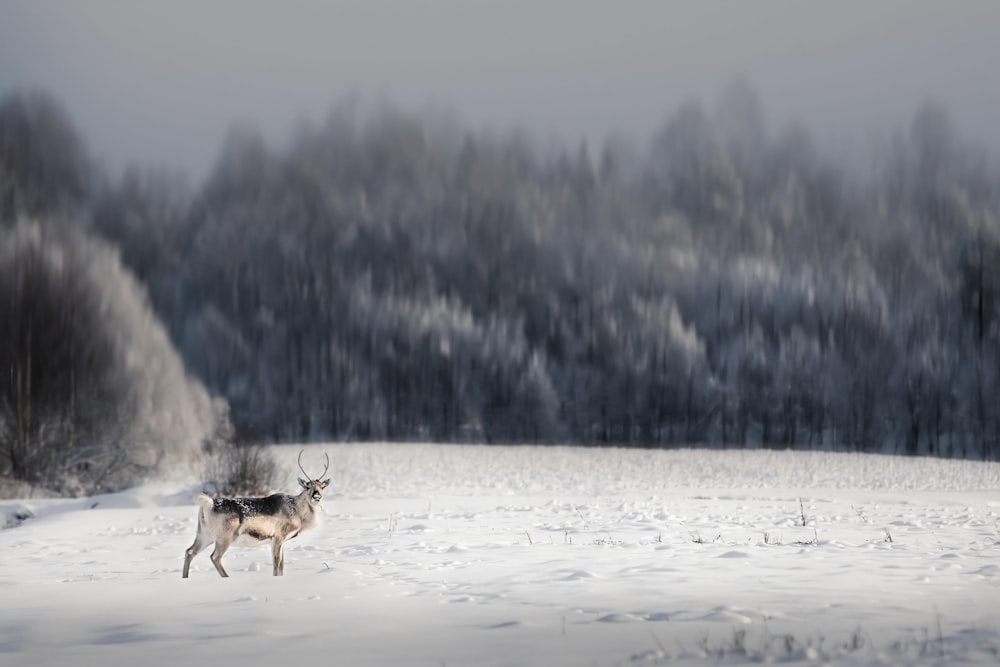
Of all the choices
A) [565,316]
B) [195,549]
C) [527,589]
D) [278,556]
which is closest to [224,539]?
[195,549]

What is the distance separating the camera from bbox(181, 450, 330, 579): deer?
12.5 metres

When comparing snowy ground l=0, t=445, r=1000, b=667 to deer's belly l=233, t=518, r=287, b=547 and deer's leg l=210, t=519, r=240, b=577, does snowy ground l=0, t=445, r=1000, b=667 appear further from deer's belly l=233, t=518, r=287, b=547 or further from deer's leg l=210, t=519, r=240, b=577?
deer's belly l=233, t=518, r=287, b=547

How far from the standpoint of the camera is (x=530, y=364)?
73062 millimetres

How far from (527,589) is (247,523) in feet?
12.3

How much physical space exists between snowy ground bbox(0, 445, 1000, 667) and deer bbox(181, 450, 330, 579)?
39cm

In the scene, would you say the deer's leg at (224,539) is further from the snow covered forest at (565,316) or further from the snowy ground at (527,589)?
the snow covered forest at (565,316)

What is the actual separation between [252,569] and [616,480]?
30694 millimetres

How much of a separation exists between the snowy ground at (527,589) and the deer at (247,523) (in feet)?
1.28

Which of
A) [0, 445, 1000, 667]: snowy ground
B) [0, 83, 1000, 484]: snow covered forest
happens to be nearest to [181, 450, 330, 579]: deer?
[0, 445, 1000, 667]: snowy ground

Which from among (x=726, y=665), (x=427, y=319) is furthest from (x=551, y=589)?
(x=427, y=319)

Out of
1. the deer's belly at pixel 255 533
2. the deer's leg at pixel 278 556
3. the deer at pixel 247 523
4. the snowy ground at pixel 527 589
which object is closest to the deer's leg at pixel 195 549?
the deer at pixel 247 523

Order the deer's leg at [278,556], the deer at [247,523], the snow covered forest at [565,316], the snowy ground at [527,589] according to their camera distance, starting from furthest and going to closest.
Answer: the snow covered forest at [565,316]
the deer's leg at [278,556]
the deer at [247,523]
the snowy ground at [527,589]

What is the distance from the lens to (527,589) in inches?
450

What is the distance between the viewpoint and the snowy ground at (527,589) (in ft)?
26.6
